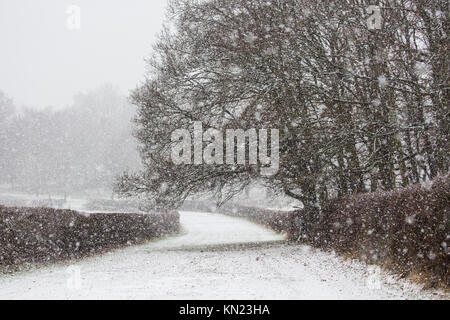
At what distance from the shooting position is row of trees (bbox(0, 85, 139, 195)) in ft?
207

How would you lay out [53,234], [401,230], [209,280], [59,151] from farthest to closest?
[59,151]
[53,234]
[209,280]
[401,230]

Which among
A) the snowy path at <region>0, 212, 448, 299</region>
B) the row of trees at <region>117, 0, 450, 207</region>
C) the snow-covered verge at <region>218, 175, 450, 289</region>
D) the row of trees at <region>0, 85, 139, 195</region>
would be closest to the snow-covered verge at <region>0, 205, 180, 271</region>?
the snowy path at <region>0, 212, 448, 299</region>

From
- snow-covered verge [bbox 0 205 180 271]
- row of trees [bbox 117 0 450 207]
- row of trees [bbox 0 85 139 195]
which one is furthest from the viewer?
row of trees [bbox 0 85 139 195]

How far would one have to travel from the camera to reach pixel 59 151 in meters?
65.7

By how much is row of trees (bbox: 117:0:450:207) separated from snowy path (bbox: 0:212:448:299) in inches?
125

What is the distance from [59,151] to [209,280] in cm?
6153

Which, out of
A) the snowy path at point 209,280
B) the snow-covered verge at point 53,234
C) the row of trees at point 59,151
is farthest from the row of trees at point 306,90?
the row of trees at point 59,151

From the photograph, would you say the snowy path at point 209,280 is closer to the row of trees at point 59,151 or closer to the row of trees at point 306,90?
the row of trees at point 306,90

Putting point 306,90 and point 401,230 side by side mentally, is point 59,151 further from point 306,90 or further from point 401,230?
point 401,230

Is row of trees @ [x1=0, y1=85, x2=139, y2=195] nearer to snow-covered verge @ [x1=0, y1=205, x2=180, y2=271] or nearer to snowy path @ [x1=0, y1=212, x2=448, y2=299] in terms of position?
snow-covered verge @ [x1=0, y1=205, x2=180, y2=271]

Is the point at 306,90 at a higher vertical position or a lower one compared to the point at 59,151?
lower

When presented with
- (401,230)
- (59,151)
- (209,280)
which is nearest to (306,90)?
(401,230)

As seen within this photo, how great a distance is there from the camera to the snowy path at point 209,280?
7.21 metres

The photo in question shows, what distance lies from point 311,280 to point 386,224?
5.72 ft
